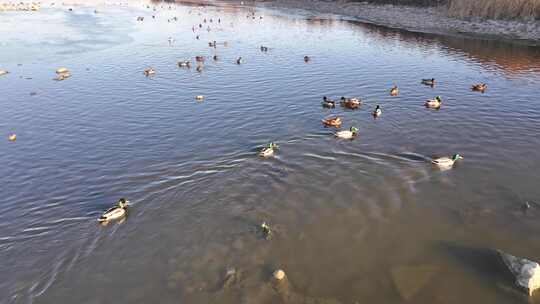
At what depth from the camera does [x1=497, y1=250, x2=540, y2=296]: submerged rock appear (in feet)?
47.2

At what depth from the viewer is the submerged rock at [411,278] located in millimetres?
15055

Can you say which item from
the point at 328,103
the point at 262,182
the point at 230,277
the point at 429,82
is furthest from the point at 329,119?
the point at 230,277

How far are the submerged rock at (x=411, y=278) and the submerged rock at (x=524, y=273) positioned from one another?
2.73 metres

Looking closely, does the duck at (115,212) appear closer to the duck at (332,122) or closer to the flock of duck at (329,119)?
the flock of duck at (329,119)

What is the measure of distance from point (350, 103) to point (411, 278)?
1942 cm

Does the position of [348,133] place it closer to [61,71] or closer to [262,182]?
[262,182]

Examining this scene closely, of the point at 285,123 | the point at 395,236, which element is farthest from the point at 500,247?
the point at 285,123

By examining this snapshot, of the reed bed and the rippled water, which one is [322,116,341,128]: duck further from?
the reed bed

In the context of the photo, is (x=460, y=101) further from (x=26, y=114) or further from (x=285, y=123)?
(x=26, y=114)

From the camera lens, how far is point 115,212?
1917cm

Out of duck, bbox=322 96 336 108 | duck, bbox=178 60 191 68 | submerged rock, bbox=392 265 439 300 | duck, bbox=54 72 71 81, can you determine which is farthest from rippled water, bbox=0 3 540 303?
duck, bbox=54 72 71 81

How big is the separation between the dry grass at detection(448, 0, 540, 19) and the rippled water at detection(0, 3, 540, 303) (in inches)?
726

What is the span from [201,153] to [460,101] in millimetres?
23135

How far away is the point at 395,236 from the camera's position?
1803cm
